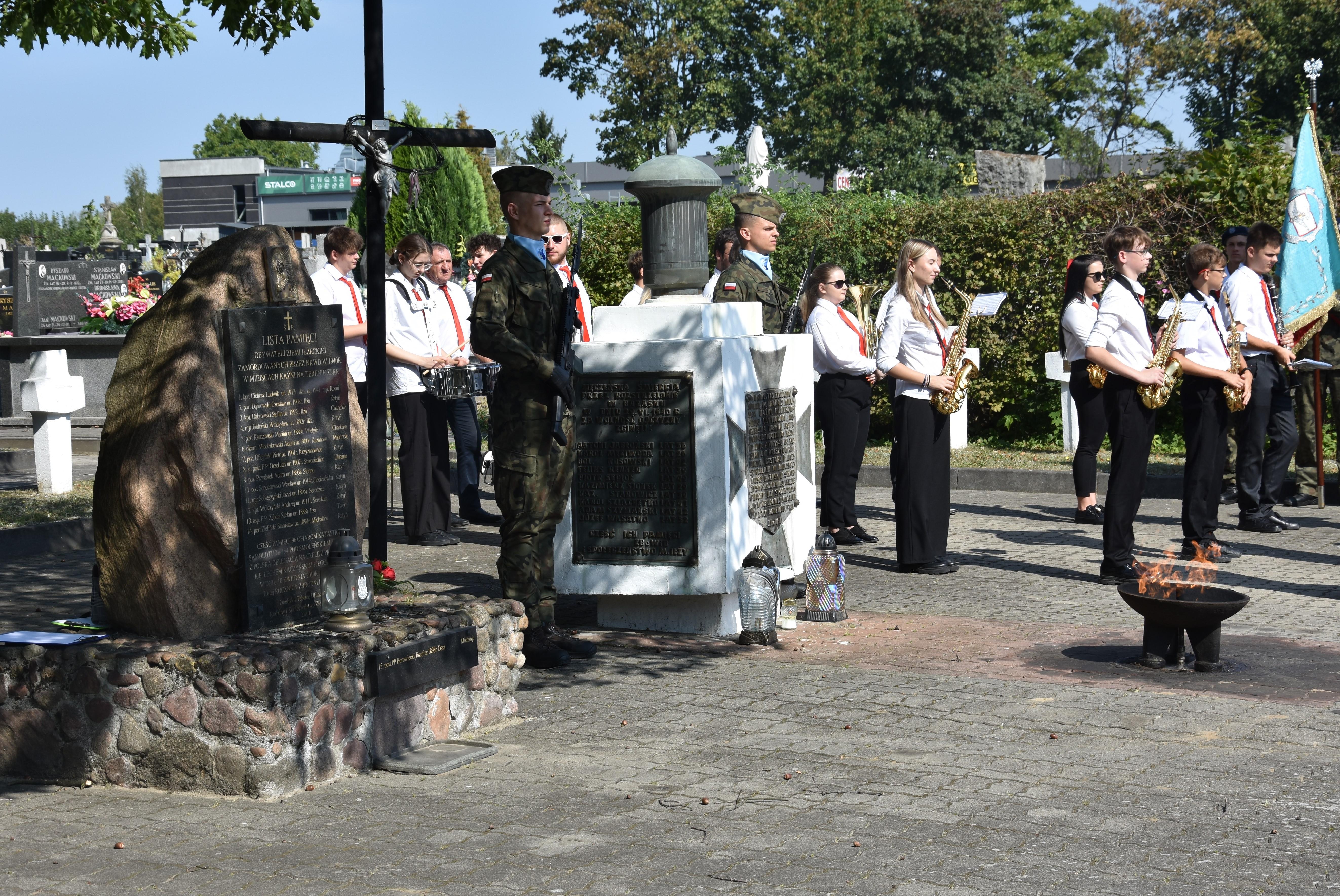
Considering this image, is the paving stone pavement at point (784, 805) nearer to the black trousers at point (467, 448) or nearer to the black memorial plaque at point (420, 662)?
the black memorial plaque at point (420, 662)

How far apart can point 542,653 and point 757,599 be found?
121 cm

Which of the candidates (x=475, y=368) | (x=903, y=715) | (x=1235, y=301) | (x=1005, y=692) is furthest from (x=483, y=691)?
(x=1235, y=301)

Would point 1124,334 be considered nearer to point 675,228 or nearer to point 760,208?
point 760,208

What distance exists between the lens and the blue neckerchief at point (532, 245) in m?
7.27

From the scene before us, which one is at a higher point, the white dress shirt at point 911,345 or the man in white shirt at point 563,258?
the man in white shirt at point 563,258

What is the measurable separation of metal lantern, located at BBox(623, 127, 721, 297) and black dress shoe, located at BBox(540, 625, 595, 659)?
3669 mm

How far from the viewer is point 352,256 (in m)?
10.7

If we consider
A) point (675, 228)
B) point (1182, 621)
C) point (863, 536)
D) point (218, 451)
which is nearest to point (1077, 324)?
point (863, 536)

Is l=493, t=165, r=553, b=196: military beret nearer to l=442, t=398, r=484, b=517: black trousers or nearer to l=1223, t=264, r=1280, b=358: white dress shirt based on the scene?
l=442, t=398, r=484, b=517: black trousers

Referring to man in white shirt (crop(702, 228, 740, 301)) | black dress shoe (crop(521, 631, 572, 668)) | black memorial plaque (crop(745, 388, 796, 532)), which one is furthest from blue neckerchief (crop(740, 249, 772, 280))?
black dress shoe (crop(521, 631, 572, 668))

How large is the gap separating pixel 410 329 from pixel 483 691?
17.3 feet

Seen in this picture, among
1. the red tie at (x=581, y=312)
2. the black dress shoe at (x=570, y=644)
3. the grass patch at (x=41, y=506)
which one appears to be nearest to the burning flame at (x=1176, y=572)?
the black dress shoe at (x=570, y=644)

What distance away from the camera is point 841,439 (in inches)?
440

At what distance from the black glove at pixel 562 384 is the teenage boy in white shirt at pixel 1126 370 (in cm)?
363
